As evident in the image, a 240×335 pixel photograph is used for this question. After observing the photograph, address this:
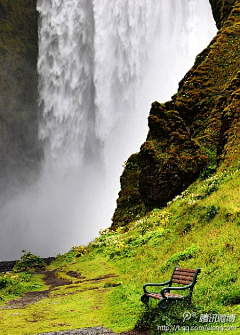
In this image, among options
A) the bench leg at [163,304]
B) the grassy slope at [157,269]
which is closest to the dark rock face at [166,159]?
the grassy slope at [157,269]

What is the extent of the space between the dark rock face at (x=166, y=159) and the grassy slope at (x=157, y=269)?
3564mm

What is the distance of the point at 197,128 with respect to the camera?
82.9 ft

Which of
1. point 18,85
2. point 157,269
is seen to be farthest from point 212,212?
point 18,85

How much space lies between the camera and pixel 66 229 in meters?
48.0

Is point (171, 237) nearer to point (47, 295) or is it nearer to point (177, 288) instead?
point (47, 295)

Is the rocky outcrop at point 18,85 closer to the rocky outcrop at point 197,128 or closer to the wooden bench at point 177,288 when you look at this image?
the rocky outcrop at point 197,128

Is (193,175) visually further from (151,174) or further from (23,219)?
(23,219)

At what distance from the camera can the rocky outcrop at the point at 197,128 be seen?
20.2m

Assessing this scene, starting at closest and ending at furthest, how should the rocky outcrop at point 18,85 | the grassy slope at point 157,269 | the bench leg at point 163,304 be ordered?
the bench leg at point 163,304, the grassy slope at point 157,269, the rocky outcrop at point 18,85

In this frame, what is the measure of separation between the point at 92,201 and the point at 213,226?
38741 mm

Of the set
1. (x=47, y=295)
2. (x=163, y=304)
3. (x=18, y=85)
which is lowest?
(x=163, y=304)

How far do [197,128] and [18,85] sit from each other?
42030 millimetres

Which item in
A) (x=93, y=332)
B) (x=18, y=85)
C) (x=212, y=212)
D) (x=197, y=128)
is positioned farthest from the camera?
(x=18, y=85)

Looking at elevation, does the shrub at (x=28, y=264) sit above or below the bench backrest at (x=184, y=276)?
above
